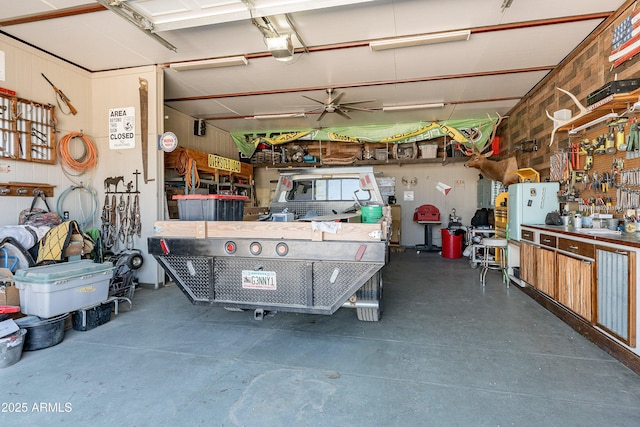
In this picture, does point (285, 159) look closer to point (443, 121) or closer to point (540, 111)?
point (443, 121)

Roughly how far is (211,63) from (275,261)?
364 cm

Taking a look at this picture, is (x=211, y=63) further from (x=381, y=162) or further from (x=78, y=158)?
(x=381, y=162)

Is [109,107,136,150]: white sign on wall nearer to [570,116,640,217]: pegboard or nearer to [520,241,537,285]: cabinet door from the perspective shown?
[520,241,537,285]: cabinet door

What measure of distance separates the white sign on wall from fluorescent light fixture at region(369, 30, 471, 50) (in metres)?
3.77

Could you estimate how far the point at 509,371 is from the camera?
2.31m

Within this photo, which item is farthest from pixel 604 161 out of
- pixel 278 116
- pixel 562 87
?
pixel 278 116

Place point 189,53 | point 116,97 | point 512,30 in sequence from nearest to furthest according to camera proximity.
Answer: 1. point 512,30
2. point 189,53
3. point 116,97

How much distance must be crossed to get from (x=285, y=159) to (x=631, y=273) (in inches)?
315

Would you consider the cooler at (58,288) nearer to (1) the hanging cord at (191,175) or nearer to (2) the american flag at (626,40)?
(1) the hanging cord at (191,175)

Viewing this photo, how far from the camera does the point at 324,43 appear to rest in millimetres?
4258

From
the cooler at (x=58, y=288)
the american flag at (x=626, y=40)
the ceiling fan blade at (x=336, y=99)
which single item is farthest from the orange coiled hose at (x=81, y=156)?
→ the american flag at (x=626, y=40)

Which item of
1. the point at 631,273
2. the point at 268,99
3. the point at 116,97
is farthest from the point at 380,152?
the point at 631,273

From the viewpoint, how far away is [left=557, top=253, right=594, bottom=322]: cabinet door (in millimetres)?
2943

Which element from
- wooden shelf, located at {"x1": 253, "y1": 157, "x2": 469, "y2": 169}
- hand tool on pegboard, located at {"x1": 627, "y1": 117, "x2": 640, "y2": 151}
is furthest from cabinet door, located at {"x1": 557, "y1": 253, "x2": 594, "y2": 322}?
wooden shelf, located at {"x1": 253, "y1": 157, "x2": 469, "y2": 169}
